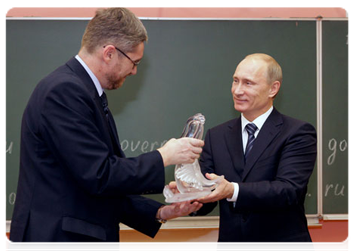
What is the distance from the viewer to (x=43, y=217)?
1.42 m

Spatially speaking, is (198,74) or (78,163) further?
(198,74)

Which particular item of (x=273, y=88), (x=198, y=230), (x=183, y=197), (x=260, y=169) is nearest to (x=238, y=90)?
(x=273, y=88)

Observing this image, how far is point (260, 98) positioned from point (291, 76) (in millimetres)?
816

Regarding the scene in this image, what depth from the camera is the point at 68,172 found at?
1.44 metres

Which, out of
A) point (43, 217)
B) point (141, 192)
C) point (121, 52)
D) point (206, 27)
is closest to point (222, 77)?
point (206, 27)

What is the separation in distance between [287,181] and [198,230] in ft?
3.87

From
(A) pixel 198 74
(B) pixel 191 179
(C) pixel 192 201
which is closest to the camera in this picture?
(B) pixel 191 179

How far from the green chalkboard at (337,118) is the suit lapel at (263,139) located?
0.89m

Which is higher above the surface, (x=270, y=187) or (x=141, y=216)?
(x=270, y=187)

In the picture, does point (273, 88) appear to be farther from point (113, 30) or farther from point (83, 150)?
point (83, 150)

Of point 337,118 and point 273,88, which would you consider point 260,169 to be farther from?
point 337,118

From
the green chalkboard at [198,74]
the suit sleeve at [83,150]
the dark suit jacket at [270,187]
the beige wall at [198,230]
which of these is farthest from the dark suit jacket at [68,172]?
the beige wall at [198,230]

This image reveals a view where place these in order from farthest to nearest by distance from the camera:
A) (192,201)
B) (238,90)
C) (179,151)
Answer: (238,90) → (192,201) → (179,151)

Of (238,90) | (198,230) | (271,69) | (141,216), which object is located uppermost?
(271,69)
